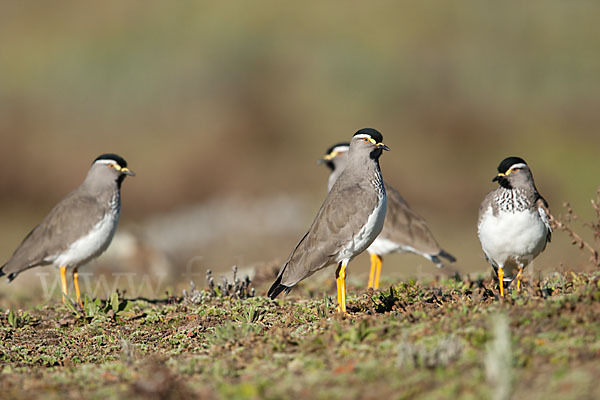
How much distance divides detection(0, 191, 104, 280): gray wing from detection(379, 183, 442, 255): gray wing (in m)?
4.39

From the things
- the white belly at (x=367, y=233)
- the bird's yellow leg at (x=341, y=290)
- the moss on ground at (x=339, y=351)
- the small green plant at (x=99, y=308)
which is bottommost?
the moss on ground at (x=339, y=351)

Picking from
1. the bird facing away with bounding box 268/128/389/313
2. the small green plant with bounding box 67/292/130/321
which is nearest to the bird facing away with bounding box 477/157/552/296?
the bird facing away with bounding box 268/128/389/313

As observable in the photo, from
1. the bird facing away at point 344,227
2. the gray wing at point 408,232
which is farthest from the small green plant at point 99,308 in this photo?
the gray wing at point 408,232

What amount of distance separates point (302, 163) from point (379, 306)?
718 inches

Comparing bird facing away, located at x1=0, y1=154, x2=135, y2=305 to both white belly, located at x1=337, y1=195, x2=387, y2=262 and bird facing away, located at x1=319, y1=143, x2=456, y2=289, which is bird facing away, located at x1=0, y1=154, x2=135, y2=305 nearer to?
bird facing away, located at x1=319, y1=143, x2=456, y2=289

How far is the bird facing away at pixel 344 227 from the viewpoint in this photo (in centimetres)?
791

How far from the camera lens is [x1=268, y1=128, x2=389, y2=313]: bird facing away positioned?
25.9ft

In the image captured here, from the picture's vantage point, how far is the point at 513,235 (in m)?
8.20

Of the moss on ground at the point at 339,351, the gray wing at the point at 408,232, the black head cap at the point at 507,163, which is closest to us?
the moss on ground at the point at 339,351

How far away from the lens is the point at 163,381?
5211 millimetres

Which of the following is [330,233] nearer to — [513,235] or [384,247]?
[513,235]

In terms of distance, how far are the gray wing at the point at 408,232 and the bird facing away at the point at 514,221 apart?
8.38 feet

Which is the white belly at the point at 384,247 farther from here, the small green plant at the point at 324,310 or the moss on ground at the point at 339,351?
the small green plant at the point at 324,310

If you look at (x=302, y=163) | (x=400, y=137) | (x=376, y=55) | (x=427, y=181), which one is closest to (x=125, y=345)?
(x=427, y=181)
